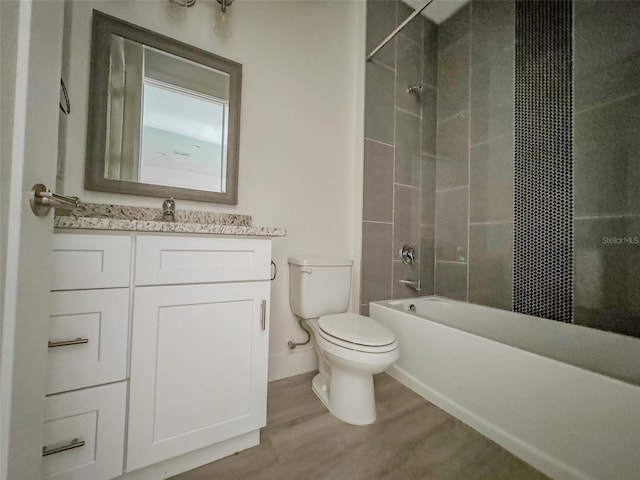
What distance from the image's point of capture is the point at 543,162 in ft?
5.04

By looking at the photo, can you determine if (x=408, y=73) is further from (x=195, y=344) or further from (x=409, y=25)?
(x=195, y=344)

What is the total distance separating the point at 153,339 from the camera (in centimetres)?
76

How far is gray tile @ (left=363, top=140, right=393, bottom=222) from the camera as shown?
5.74ft

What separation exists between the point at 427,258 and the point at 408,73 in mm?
1535

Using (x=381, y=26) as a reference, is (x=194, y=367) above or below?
below

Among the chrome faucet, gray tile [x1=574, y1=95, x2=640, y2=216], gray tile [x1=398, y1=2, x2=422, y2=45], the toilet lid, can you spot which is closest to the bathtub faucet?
the toilet lid

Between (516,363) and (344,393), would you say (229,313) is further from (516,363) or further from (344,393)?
(516,363)

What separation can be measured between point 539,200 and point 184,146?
7.05 ft

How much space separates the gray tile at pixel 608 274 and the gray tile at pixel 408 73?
1400 millimetres

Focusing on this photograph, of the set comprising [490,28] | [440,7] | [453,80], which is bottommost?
[453,80]

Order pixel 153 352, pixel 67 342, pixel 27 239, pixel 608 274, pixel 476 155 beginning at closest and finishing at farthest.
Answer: pixel 27 239
pixel 67 342
pixel 153 352
pixel 608 274
pixel 476 155

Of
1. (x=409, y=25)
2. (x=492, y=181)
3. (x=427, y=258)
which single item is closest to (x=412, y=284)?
(x=427, y=258)

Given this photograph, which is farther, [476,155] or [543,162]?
[476,155]

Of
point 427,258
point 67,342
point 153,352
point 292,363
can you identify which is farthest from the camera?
point 427,258
